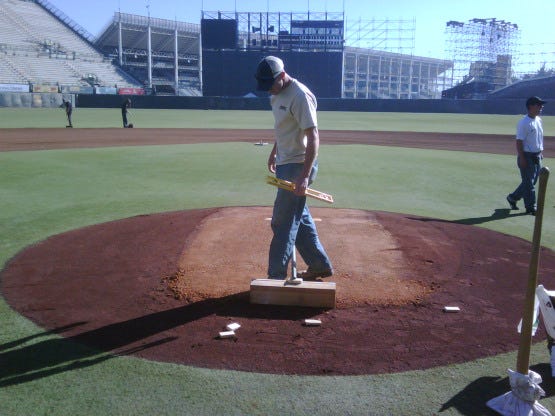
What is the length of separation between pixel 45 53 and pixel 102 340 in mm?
68130

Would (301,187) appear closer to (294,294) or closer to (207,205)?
(294,294)

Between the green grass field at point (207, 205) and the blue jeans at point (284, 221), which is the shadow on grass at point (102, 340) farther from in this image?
the blue jeans at point (284, 221)

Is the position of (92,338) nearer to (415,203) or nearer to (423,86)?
(415,203)

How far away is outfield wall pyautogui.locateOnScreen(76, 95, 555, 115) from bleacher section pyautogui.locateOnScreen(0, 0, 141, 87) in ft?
28.0

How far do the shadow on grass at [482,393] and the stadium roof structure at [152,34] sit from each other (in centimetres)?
8365

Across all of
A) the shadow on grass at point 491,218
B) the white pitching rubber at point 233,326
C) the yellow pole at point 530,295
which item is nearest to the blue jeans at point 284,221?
the white pitching rubber at point 233,326

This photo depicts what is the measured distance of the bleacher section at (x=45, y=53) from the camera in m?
57.8

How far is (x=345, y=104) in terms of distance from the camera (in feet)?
188

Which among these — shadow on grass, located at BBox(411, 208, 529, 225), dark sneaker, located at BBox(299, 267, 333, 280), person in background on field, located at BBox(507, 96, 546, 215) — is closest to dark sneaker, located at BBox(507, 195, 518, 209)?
shadow on grass, located at BBox(411, 208, 529, 225)

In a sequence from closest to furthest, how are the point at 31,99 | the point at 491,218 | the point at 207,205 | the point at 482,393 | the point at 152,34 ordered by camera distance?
the point at 482,393 → the point at 491,218 → the point at 207,205 → the point at 31,99 → the point at 152,34

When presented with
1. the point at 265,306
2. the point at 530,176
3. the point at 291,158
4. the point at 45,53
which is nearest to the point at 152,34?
the point at 45,53

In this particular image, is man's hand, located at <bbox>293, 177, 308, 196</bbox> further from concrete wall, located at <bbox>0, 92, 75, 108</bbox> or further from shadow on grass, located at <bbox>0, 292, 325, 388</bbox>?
concrete wall, located at <bbox>0, 92, 75, 108</bbox>

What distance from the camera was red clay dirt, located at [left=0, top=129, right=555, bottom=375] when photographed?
378 centimetres

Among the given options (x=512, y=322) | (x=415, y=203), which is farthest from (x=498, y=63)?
(x=512, y=322)
